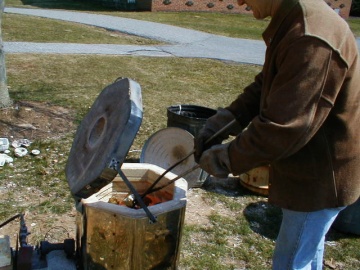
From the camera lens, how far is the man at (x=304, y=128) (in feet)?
6.57

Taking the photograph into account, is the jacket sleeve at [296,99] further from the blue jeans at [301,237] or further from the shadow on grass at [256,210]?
the shadow on grass at [256,210]

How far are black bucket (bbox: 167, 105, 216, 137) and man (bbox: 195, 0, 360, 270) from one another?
7.16 feet

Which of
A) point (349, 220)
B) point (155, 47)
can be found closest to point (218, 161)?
point (349, 220)

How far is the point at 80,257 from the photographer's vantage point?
309 cm

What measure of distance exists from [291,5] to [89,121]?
60.0 inches

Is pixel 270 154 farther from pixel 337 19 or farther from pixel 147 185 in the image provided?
pixel 147 185

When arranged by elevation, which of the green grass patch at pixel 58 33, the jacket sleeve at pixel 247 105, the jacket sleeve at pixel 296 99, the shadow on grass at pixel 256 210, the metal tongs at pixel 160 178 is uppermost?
the jacket sleeve at pixel 296 99

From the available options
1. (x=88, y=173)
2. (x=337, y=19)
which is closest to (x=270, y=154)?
(x=337, y=19)

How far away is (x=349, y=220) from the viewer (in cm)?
416

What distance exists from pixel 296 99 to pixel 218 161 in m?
0.53

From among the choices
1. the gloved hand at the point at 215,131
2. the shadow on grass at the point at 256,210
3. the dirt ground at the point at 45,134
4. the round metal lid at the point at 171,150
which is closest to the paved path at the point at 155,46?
the dirt ground at the point at 45,134

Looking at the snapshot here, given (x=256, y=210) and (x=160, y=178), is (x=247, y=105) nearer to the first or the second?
(x=160, y=178)

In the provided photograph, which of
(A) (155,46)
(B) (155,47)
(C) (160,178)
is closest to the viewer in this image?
(C) (160,178)

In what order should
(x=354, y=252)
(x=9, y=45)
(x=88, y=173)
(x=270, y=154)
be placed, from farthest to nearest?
(x=9, y=45) → (x=354, y=252) → (x=88, y=173) → (x=270, y=154)
